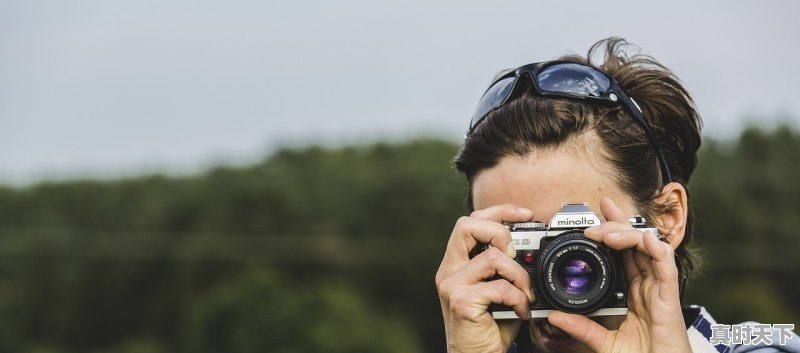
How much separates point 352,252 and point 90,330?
11.2m

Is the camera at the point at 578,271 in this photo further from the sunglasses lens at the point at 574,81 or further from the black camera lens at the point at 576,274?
the sunglasses lens at the point at 574,81

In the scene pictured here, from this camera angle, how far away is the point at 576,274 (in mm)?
2426

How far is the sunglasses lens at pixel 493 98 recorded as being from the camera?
2.61 m

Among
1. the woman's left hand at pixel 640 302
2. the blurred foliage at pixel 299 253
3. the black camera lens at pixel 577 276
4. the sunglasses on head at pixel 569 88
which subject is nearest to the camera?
the woman's left hand at pixel 640 302

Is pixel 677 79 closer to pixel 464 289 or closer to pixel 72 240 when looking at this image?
pixel 464 289

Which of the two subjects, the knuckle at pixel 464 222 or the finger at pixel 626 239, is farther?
the knuckle at pixel 464 222

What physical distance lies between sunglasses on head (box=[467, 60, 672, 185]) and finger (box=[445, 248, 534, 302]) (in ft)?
1.09

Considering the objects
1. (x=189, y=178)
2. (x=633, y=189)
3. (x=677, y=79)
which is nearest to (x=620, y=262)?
(x=633, y=189)

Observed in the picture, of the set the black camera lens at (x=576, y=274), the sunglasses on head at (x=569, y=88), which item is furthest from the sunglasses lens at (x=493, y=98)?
the black camera lens at (x=576, y=274)

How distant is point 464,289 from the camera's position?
8.09ft
